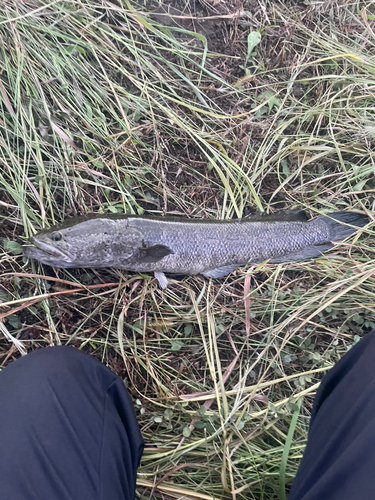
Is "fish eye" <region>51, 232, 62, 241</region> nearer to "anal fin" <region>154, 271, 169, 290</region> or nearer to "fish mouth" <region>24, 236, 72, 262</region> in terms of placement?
"fish mouth" <region>24, 236, 72, 262</region>

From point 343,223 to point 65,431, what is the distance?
283 cm

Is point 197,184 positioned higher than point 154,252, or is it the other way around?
point 197,184

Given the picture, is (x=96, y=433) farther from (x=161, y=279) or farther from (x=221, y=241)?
(x=221, y=241)

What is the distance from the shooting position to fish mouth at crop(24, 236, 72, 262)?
2475 millimetres

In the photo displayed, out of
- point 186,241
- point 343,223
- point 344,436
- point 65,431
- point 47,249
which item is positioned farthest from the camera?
point 343,223

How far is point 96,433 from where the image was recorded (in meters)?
2.00

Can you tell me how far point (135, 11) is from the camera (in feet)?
9.11

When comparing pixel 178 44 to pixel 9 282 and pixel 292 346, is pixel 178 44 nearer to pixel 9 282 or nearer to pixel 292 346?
pixel 9 282

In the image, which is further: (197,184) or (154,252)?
(197,184)

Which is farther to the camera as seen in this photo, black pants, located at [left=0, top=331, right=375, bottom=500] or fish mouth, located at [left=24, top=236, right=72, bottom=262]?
fish mouth, located at [left=24, top=236, right=72, bottom=262]

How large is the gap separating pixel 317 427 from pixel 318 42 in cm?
345

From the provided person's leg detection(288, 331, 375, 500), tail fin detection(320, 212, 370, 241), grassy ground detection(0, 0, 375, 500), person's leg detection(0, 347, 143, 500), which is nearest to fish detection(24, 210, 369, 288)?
tail fin detection(320, 212, 370, 241)

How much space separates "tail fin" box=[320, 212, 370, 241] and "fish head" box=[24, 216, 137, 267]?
1.90m

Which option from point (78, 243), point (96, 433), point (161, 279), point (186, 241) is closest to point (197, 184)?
point (186, 241)
